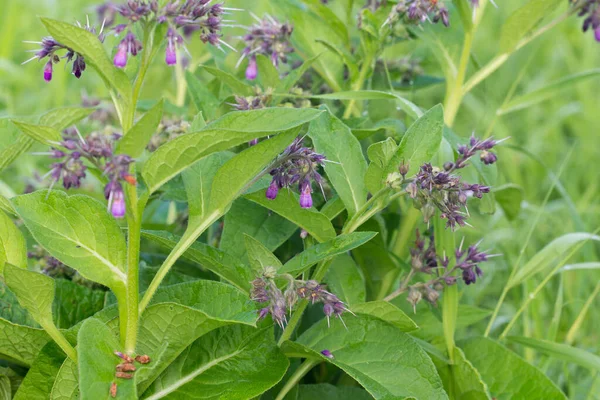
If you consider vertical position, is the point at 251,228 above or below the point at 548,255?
above

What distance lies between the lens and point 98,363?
176 centimetres

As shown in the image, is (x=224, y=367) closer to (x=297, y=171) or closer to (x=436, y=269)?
(x=297, y=171)

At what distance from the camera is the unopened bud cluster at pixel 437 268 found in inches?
91.1

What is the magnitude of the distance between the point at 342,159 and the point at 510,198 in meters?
1.12

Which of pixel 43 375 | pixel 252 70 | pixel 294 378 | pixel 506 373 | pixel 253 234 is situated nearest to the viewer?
pixel 43 375

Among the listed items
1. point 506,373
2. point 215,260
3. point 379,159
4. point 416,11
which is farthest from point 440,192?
point 506,373

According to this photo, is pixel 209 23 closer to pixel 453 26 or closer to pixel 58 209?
pixel 58 209

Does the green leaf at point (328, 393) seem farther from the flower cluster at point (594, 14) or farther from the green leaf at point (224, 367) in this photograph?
the flower cluster at point (594, 14)

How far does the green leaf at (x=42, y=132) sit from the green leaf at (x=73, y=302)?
776mm

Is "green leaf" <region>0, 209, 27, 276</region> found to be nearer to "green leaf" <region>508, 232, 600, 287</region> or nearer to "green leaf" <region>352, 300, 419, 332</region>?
"green leaf" <region>352, 300, 419, 332</region>

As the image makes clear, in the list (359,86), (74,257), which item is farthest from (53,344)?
(359,86)

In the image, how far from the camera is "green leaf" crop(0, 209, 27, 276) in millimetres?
1951

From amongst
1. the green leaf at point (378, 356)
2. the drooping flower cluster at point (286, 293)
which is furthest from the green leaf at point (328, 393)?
the drooping flower cluster at point (286, 293)

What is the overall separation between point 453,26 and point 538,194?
209 cm
